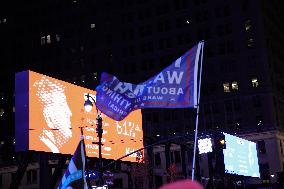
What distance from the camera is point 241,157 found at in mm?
37906

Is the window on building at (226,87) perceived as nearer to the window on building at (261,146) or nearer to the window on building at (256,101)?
the window on building at (256,101)

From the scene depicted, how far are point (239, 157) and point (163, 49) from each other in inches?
2310

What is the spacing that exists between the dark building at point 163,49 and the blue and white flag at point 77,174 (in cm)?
7420

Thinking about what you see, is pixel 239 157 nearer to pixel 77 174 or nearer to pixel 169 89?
pixel 169 89

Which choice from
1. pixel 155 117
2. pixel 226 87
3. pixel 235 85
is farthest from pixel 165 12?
pixel 235 85

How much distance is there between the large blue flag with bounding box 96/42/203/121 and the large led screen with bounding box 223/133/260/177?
1395 cm

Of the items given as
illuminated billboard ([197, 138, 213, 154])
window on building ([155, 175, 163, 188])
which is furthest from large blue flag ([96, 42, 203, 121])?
window on building ([155, 175, 163, 188])

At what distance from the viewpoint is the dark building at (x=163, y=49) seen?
85.9 metres

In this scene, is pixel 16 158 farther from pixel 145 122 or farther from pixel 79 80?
pixel 145 122

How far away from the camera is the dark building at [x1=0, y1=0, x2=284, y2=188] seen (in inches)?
3383

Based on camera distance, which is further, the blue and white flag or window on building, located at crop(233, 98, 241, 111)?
window on building, located at crop(233, 98, 241, 111)

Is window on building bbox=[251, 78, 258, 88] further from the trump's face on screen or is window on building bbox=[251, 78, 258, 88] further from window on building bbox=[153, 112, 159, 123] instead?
the trump's face on screen

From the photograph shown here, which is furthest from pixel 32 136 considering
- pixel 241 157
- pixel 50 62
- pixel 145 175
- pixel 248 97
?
pixel 50 62

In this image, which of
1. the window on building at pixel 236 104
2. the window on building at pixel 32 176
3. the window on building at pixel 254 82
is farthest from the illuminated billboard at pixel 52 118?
the window on building at pixel 32 176
